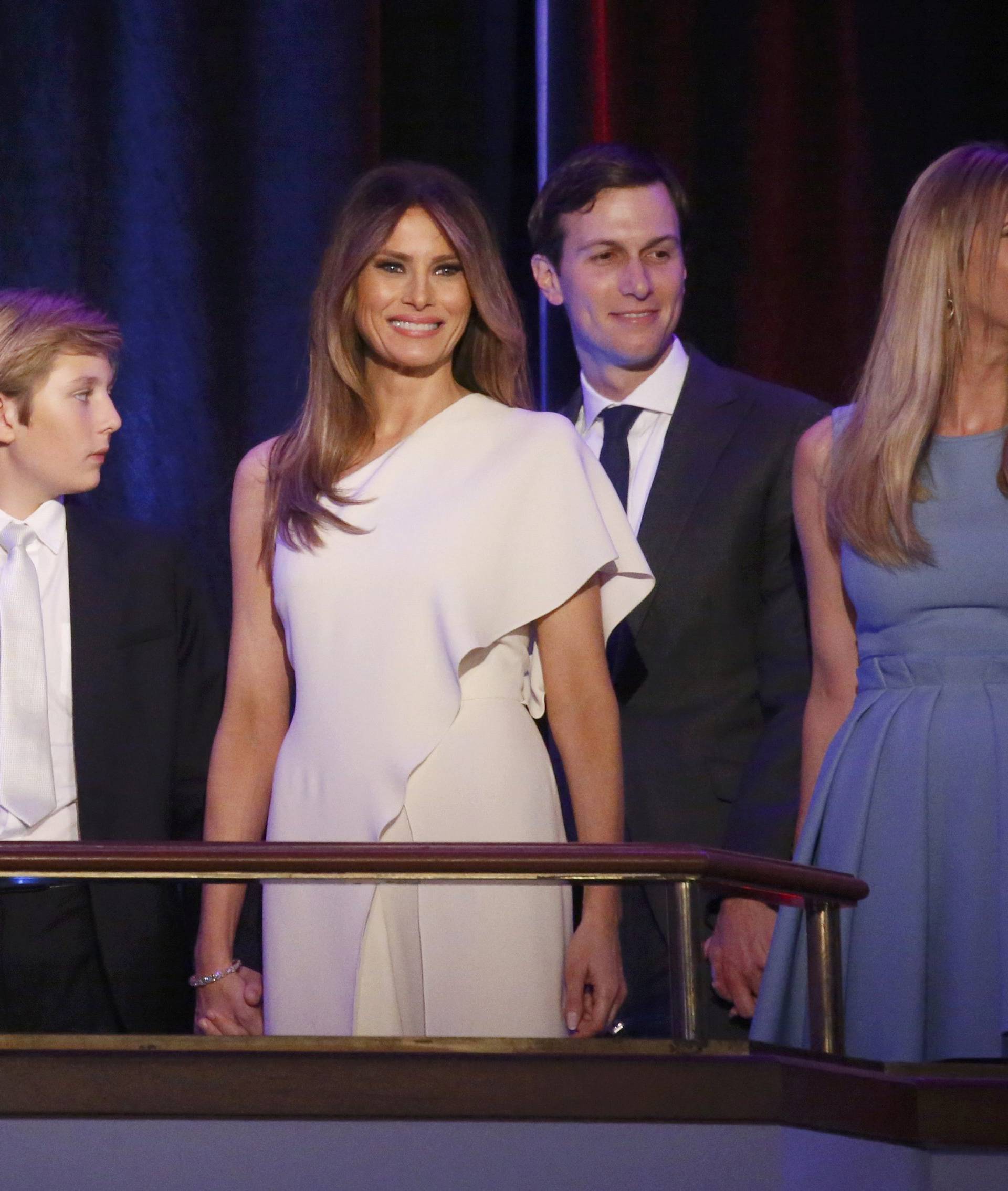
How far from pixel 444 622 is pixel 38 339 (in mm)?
1118

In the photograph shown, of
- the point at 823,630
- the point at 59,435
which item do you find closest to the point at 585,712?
the point at 823,630

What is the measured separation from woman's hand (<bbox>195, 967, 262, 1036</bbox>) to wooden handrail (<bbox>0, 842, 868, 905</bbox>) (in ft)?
0.31

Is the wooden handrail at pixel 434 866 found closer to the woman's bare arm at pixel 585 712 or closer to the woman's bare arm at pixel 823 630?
the woman's bare arm at pixel 585 712

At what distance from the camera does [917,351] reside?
7.97ft

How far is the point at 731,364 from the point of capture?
141 inches

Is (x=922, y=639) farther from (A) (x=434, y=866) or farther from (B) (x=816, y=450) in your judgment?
(A) (x=434, y=866)

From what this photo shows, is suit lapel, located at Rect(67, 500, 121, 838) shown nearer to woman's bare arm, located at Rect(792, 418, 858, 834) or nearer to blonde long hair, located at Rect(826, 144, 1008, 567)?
woman's bare arm, located at Rect(792, 418, 858, 834)

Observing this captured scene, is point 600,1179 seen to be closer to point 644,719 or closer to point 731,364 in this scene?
point 644,719

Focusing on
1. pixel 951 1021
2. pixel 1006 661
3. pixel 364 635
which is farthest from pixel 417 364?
pixel 951 1021

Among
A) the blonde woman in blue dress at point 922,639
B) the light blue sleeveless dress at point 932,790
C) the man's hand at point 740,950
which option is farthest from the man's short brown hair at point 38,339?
the man's hand at point 740,950

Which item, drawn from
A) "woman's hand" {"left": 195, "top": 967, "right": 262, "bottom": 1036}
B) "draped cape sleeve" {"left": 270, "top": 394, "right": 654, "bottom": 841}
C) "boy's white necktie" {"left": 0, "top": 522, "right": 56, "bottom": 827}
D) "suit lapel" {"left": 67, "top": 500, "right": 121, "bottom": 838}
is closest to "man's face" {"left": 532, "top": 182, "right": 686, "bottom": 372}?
"draped cape sleeve" {"left": 270, "top": 394, "right": 654, "bottom": 841}

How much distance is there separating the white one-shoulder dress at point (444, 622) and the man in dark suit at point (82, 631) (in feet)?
1.88

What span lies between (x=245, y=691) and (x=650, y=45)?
5.56 ft

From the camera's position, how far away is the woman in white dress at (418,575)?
2309 millimetres
